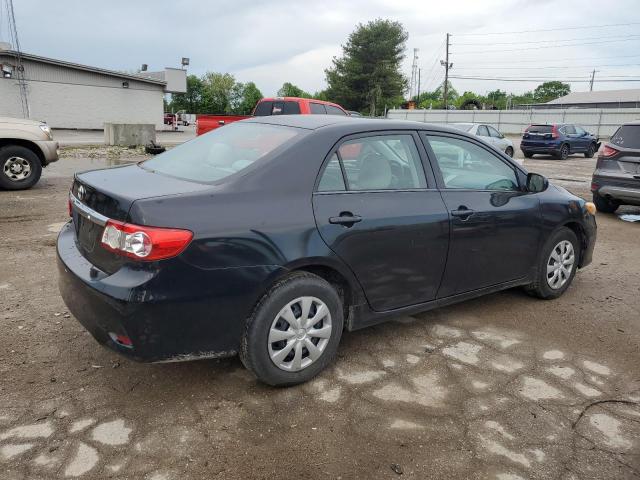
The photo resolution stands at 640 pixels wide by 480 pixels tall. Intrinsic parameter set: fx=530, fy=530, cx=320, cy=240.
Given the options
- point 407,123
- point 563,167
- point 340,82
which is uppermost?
point 340,82

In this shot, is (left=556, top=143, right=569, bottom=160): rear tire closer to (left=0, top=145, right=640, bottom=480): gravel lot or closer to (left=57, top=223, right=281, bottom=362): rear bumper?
(left=0, top=145, right=640, bottom=480): gravel lot

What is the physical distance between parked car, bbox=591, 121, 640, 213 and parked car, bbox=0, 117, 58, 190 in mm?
9255

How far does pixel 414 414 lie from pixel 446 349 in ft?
2.96

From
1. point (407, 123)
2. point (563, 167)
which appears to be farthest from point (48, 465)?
point (563, 167)

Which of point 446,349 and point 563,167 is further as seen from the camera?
point 563,167

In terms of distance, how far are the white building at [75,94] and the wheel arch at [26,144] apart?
73.6ft

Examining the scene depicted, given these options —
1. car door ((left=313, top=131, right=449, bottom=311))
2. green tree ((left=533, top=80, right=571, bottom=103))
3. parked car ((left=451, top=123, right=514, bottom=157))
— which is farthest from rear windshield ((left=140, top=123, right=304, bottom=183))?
green tree ((left=533, top=80, right=571, bottom=103))

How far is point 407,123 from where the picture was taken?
3.73 metres

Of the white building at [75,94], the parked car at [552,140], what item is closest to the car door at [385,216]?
the parked car at [552,140]

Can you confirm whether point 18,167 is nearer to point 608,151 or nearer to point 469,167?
point 469,167

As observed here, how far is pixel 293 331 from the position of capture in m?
3.00

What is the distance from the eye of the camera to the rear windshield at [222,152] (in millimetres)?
3160

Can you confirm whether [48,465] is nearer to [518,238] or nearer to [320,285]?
[320,285]

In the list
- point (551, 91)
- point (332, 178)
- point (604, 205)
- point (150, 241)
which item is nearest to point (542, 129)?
point (604, 205)
